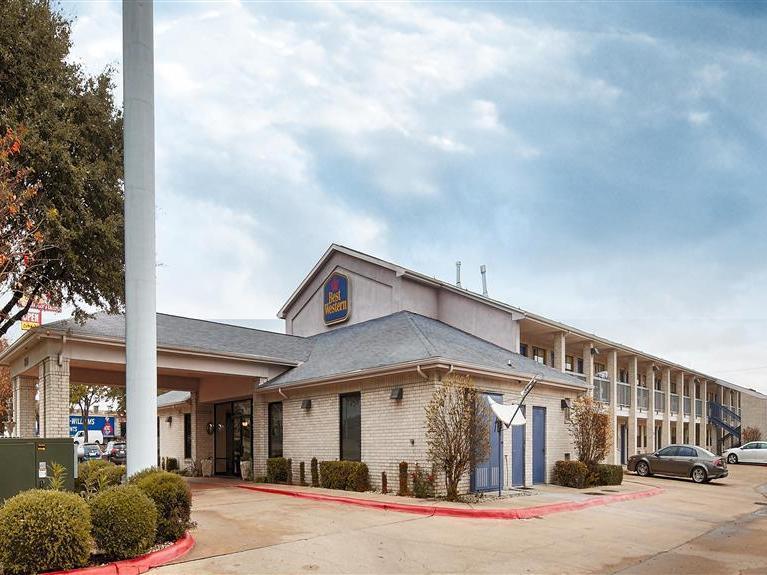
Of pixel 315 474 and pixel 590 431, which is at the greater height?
pixel 590 431

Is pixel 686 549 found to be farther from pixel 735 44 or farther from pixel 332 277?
pixel 332 277

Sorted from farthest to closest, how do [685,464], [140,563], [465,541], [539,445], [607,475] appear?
[685,464] < [607,475] < [539,445] < [465,541] < [140,563]

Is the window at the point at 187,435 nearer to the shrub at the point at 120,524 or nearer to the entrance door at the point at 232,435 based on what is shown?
the entrance door at the point at 232,435

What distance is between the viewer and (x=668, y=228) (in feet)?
74.8

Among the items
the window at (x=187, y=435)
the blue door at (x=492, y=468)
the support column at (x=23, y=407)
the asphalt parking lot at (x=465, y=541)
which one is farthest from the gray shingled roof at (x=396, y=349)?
the support column at (x=23, y=407)

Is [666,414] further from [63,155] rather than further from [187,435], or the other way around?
[63,155]

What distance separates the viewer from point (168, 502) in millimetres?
10258

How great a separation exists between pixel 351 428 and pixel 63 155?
10.6 m

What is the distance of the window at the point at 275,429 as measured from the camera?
23250 millimetres

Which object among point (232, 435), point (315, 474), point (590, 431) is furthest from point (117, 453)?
point (590, 431)

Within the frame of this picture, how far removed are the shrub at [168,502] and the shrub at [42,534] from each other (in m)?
1.55

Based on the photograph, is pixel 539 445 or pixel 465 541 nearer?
pixel 465 541

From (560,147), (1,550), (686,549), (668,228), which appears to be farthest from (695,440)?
(1,550)

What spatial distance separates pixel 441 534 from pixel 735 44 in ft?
32.9
